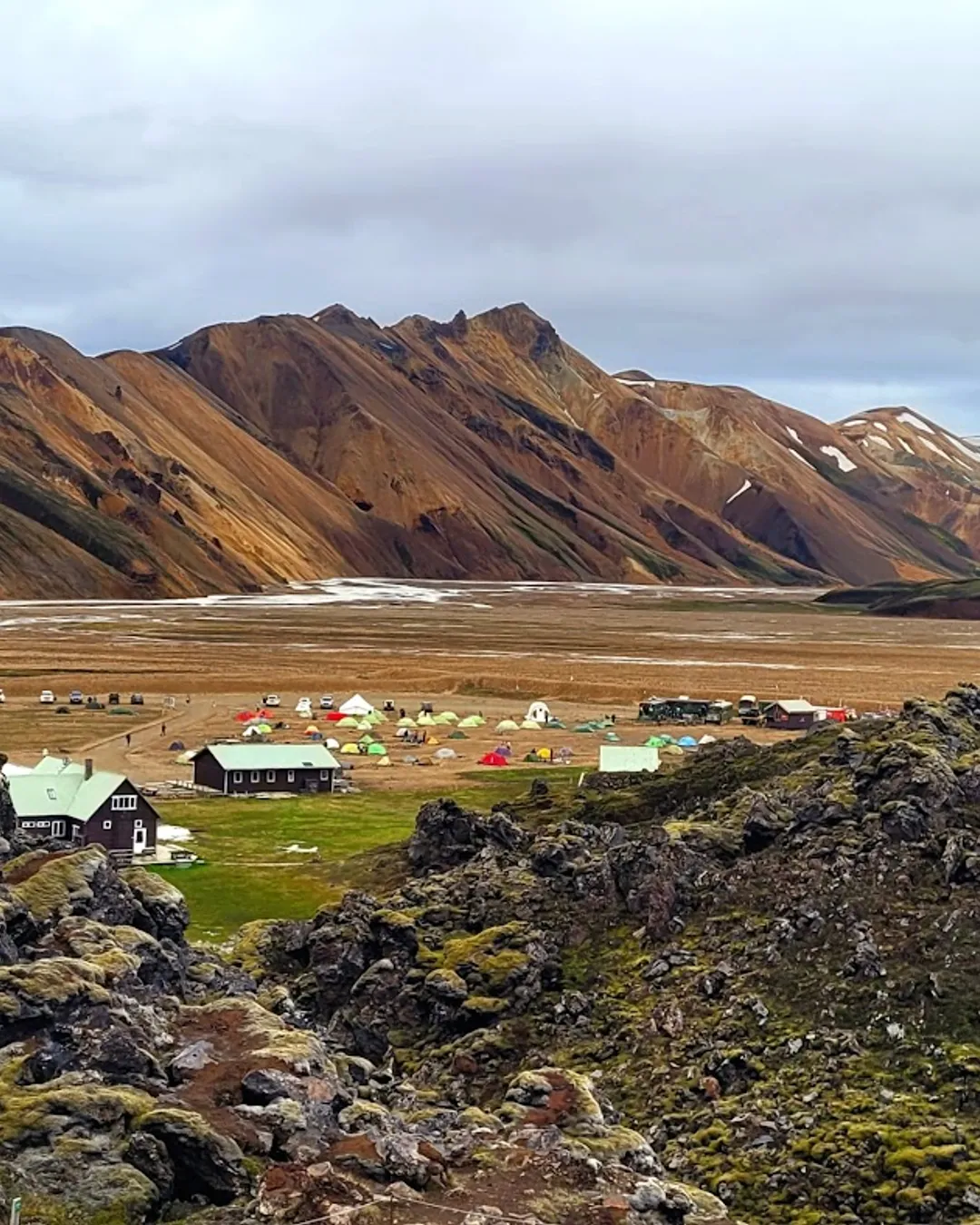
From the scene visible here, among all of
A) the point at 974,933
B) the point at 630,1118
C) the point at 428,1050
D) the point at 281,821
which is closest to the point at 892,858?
the point at 974,933

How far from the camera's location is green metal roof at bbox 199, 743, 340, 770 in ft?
263

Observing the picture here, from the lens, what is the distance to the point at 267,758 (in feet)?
267

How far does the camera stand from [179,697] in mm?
126938

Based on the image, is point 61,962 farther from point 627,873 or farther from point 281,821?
point 281,821

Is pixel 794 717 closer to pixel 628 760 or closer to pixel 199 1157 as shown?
pixel 628 760

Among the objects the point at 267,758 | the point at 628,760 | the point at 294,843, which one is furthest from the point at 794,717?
the point at 294,843

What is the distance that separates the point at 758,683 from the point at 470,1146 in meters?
123

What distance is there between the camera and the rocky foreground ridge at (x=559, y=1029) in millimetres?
21078

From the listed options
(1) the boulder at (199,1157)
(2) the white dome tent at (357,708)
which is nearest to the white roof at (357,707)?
(2) the white dome tent at (357,708)

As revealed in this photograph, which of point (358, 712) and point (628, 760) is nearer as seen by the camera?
point (628, 760)

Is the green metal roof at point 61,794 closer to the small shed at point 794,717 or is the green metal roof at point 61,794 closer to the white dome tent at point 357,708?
the white dome tent at point 357,708

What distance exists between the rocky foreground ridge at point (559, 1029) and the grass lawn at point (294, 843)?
24.3 feet

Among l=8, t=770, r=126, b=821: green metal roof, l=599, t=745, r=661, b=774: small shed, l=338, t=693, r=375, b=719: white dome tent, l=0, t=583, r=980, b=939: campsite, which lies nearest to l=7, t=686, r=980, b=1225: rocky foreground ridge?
l=0, t=583, r=980, b=939: campsite

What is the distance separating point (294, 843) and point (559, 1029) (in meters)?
32.9
